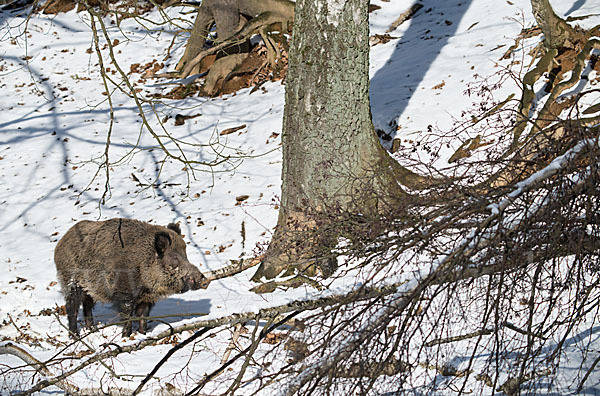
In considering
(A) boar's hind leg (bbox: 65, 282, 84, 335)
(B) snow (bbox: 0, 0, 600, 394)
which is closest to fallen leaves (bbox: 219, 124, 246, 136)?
(B) snow (bbox: 0, 0, 600, 394)

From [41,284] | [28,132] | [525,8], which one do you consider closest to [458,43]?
[525,8]

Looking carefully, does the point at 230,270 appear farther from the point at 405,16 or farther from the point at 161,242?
the point at 405,16

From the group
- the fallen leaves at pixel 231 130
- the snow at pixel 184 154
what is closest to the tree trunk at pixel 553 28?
the snow at pixel 184 154

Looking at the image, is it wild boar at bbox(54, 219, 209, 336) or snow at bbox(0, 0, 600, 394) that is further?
snow at bbox(0, 0, 600, 394)

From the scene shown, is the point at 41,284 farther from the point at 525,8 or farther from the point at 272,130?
the point at 525,8

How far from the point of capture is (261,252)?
23.3 ft

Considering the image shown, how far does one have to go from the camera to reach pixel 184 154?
10.0 meters

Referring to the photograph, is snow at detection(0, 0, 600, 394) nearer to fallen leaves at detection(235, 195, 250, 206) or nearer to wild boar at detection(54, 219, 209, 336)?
fallen leaves at detection(235, 195, 250, 206)

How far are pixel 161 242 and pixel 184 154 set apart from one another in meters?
3.27

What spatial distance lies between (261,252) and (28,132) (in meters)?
8.20

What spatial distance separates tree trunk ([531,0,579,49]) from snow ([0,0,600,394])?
2.52 ft

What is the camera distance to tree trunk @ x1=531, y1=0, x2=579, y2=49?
27.7 ft

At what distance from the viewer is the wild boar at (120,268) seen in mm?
6898

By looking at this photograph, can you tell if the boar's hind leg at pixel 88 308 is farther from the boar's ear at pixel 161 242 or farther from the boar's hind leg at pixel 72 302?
the boar's ear at pixel 161 242
